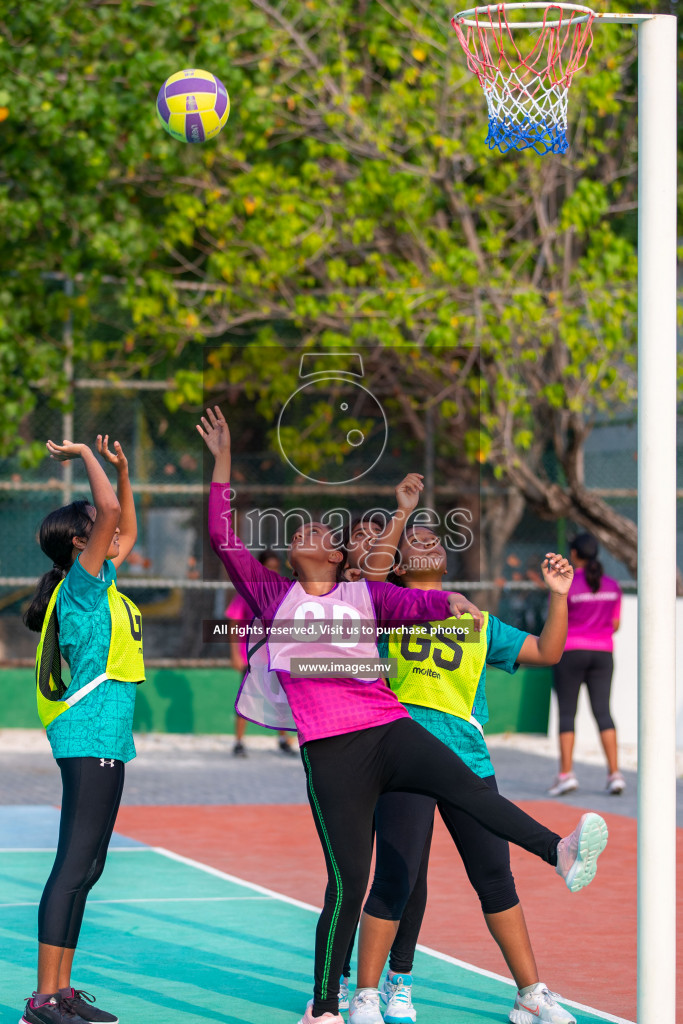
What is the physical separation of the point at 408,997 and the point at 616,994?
967 millimetres

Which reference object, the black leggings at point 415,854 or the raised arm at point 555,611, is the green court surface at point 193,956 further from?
the raised arm at point 555,611

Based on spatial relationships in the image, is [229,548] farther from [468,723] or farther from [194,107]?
[194,107]

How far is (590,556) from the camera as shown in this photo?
37.6ft

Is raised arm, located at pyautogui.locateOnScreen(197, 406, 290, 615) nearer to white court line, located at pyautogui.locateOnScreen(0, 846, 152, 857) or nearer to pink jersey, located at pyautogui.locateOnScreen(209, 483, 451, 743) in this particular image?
pink jersey, located at pyautogui.locateOnScreen(209, 483, 451, 743)

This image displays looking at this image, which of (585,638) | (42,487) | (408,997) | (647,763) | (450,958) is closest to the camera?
(647,763)

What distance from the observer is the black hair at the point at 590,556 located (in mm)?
11469

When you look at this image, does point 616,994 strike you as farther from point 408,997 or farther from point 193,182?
point 193,182

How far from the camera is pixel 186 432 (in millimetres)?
15523

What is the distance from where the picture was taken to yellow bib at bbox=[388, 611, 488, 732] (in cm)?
552

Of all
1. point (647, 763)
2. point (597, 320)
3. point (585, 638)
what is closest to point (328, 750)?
point (647, 763)

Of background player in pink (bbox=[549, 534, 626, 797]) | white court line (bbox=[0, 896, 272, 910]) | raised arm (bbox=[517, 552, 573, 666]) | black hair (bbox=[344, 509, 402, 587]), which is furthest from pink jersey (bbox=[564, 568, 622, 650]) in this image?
raised arm (bbox=[517, 552, 573, 666])

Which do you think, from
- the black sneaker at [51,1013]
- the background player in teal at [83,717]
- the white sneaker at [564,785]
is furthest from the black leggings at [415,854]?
the white sneaker at [564,785]

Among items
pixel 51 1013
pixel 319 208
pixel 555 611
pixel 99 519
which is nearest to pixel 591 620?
pixel 319 208

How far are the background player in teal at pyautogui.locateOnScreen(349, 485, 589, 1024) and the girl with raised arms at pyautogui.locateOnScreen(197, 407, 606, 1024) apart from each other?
30 centimetres
